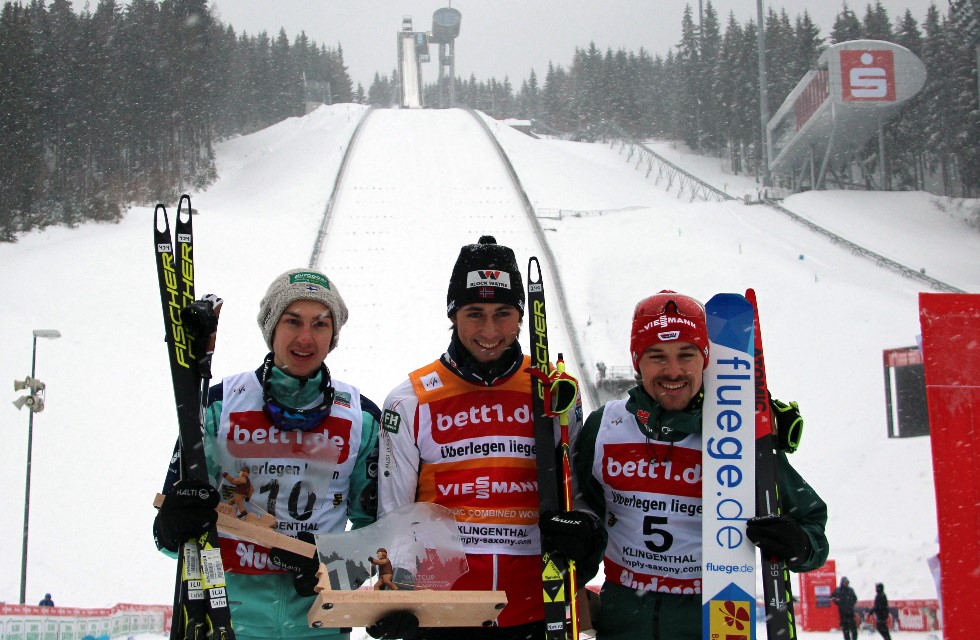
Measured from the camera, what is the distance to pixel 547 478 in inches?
109

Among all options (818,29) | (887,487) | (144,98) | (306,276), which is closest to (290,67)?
(144,98)

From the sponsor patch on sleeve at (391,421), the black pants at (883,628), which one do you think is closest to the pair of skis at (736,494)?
the sponsor patch on sleeve at (391,421)

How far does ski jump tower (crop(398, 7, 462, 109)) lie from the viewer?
248ft

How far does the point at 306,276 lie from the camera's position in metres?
3.11

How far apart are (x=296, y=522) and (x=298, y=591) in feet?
0.82

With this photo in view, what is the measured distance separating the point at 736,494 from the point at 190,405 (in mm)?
1951

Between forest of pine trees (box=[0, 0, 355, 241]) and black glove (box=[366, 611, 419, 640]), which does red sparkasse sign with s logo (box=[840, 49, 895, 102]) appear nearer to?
forest of pine trees (box=[0, 0, 355, 241])

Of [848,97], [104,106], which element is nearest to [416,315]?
[848,97]

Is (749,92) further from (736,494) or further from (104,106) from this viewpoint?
(736,494)

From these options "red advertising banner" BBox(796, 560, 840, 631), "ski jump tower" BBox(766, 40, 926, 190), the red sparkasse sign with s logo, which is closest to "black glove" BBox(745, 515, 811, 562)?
"red advertising banner" BBox(796, 560, 840, 631)

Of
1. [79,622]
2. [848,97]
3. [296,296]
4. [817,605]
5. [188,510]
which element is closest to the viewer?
[188,510]

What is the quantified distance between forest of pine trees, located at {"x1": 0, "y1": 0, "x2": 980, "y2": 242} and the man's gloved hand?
2487 centimetres

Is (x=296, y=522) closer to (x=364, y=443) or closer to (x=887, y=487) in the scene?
(x=364, y=443)

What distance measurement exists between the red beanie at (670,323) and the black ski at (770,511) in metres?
A: 0.30
